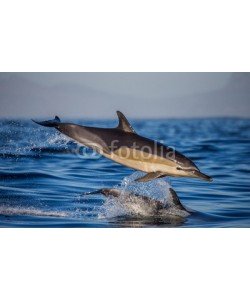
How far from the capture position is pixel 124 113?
7.00m

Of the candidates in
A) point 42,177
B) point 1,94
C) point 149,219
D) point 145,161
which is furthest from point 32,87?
point 149,219

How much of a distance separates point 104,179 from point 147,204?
1.82 feet

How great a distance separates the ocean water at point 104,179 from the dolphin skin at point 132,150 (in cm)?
18

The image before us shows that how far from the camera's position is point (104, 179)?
7.08m

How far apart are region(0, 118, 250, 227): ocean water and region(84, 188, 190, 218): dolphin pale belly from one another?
0.05 metres

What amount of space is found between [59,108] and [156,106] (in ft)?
3.57

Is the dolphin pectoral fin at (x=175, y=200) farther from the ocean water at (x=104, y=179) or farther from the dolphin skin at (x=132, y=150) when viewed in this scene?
the dolphin skin at (x=132, y=150)

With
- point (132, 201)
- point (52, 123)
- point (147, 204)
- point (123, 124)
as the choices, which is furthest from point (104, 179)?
point (52, 123)

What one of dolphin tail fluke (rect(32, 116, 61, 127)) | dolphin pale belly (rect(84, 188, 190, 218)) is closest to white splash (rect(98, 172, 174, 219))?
dolphin pale belly (rect(84, 188, 190, 218))

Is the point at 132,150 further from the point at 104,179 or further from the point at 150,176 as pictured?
the point at 104,179

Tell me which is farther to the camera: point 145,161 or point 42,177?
point 42,177

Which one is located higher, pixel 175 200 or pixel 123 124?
pixel 123 124
